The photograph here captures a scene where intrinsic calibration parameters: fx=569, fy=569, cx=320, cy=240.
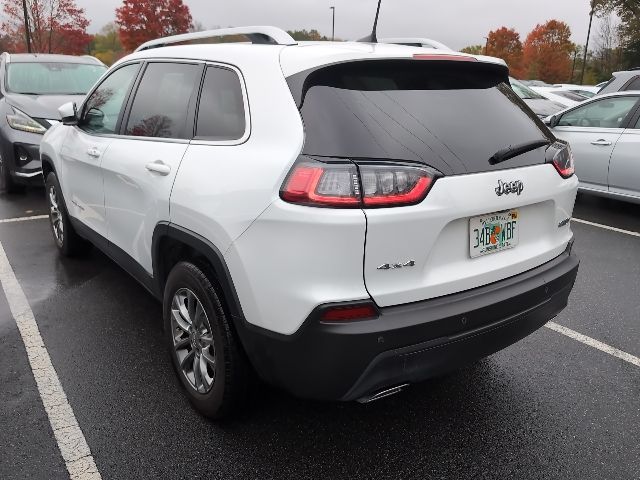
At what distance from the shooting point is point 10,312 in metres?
3.98

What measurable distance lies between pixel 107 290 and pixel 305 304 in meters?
2.84

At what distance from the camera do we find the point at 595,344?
3.62 m

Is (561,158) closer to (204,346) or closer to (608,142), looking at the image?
(204,346)

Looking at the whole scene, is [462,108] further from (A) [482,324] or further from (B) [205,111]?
(B) [205,111]

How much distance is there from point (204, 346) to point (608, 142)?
19.8ft

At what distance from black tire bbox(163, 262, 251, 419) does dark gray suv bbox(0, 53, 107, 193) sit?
5.13 metres

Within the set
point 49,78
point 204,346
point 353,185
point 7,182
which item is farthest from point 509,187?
point 49,78

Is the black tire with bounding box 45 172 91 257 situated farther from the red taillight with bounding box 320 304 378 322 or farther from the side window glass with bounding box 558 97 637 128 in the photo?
the side window glass with bounding box 558 97 637 128

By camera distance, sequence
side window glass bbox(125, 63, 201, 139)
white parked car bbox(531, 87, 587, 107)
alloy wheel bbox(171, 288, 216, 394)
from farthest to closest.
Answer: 1. white parked car bbox(531, 87, 587, 107)
2. side window glass bbox(125, 63, 201, 139)
3. alloy wheel bbox(171, 288, 216, 394)

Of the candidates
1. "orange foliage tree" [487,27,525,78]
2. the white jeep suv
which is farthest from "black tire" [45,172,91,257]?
"orange foliage tree" [487,27,525,78]

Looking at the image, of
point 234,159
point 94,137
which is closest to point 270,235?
point 234,159

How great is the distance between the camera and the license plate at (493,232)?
2353mm

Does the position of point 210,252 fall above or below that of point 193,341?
above

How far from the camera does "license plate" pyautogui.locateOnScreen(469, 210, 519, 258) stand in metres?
2.35
